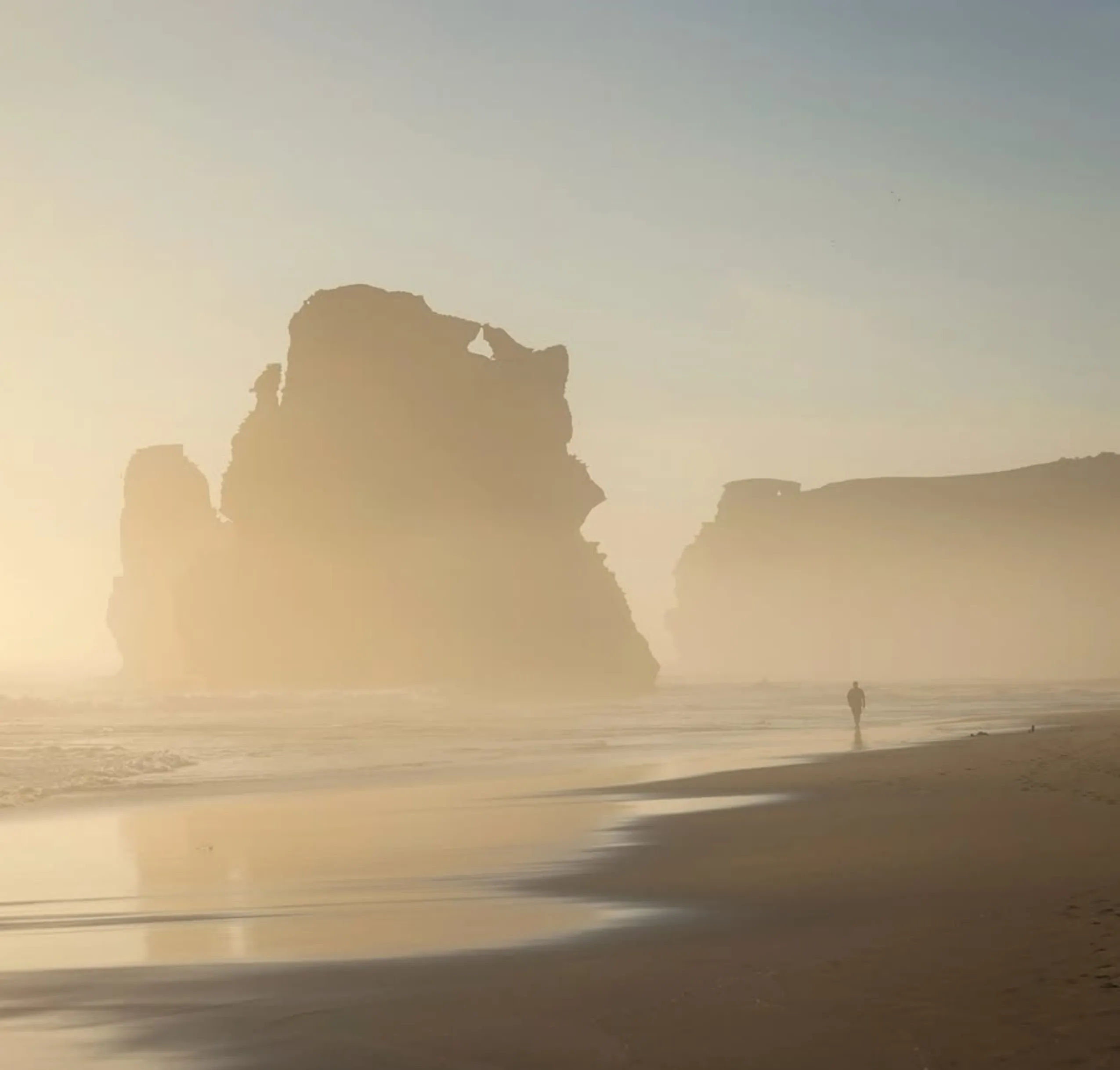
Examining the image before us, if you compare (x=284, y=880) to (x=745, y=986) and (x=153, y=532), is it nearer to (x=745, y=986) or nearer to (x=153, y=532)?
(x=745, y=986)

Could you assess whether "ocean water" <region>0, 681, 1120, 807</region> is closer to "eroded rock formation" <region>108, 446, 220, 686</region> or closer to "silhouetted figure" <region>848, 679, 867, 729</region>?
"silhouetted figure" <region>848, 679, 867, 729</region>

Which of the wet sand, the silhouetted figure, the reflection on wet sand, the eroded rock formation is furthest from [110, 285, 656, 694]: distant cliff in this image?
the wet sand

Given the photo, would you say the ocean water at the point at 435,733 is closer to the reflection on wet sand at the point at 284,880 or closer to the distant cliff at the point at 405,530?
the reflection on wet sand at the point at 284,880

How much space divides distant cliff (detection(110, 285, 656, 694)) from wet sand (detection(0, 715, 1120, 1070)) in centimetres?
8834

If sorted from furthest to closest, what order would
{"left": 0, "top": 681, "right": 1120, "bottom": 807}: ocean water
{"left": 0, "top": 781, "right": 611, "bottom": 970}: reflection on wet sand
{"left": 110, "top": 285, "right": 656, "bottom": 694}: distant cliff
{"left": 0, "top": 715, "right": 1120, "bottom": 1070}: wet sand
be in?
{"left": 110, "top": 285, "right": 656, "bottom": 694}: distant cliff, {"left": 0, "top": 681, "right": 1120, "bottom": 807}: ocean water, {"left": 0, "top": 781, "right": 611, "bottom": 970}: reflection on wet sand, {"left": 0, "top": 715, "right": 1120, "bottom": 1070}: wet sand

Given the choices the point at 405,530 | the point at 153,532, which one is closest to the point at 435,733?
the point at 405,530

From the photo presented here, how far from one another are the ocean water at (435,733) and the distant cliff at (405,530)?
1995 cm

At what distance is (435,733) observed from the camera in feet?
153

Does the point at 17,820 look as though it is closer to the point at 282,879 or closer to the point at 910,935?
the point at 282,879

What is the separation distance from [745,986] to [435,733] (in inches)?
1512

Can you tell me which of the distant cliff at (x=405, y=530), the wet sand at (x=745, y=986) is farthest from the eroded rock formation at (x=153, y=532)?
the wet sand at (x=745, y=986)

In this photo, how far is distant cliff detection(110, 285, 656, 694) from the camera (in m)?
105

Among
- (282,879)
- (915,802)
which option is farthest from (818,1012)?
(915,802)

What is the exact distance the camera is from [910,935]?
10.0 meters
